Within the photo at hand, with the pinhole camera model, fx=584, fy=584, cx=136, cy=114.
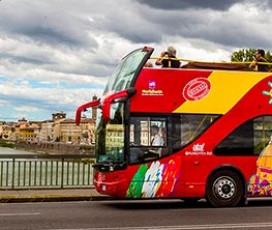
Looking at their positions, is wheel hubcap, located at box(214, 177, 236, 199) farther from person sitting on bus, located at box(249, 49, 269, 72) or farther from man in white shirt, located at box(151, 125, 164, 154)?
person sitting on bus, located at box(249, 49, 269, 72)

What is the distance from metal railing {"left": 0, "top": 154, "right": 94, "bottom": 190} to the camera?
17.6 m

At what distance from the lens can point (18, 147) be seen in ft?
348

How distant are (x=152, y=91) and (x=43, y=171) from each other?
241 inches

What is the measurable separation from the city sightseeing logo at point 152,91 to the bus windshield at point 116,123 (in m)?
0.37

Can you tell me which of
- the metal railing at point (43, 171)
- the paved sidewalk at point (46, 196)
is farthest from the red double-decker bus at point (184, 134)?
the metal railing at point (43, 171)

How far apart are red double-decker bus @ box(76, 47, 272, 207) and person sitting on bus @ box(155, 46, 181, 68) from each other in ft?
0.93

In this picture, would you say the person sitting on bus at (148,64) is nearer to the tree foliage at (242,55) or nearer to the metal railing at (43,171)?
the metal railing at (43,171)

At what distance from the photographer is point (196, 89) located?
13.6 metres

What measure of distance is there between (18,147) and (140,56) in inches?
3754

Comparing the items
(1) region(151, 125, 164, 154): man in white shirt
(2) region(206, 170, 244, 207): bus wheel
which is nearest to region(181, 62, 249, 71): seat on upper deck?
(1) region(151, 125, 164, 154): man in white shirt

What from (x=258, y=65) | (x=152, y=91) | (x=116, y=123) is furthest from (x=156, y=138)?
(x=258, y=65)

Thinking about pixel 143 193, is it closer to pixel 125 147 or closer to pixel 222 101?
pixel 125 147

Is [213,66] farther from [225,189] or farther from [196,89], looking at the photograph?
[225,189]

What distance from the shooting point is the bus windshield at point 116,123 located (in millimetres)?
13094
